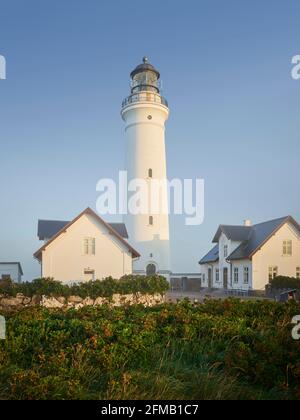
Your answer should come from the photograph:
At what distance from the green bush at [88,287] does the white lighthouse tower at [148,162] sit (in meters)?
14.5

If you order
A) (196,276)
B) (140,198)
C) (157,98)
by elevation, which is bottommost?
(196,276)

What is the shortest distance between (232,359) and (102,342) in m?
2.07

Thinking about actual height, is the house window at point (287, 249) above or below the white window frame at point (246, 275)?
above

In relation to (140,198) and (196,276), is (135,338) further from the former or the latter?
(196,276)

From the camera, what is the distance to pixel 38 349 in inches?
235

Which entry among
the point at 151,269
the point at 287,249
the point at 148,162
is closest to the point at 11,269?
the point at 151,269

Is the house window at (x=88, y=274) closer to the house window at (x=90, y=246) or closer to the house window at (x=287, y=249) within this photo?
the house window at (x=90, y=246)

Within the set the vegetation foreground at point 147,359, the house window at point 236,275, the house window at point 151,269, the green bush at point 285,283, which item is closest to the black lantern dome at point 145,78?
the house window at point 151,269

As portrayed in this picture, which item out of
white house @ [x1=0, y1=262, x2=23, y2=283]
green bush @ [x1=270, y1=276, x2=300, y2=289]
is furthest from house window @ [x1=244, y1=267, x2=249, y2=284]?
white house @ [x1=0, y1=262, x2=23, y2=283]

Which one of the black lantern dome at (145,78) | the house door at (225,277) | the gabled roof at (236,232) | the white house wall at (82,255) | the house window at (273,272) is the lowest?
the house door at (225,277)

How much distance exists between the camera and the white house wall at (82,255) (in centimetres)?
2433
